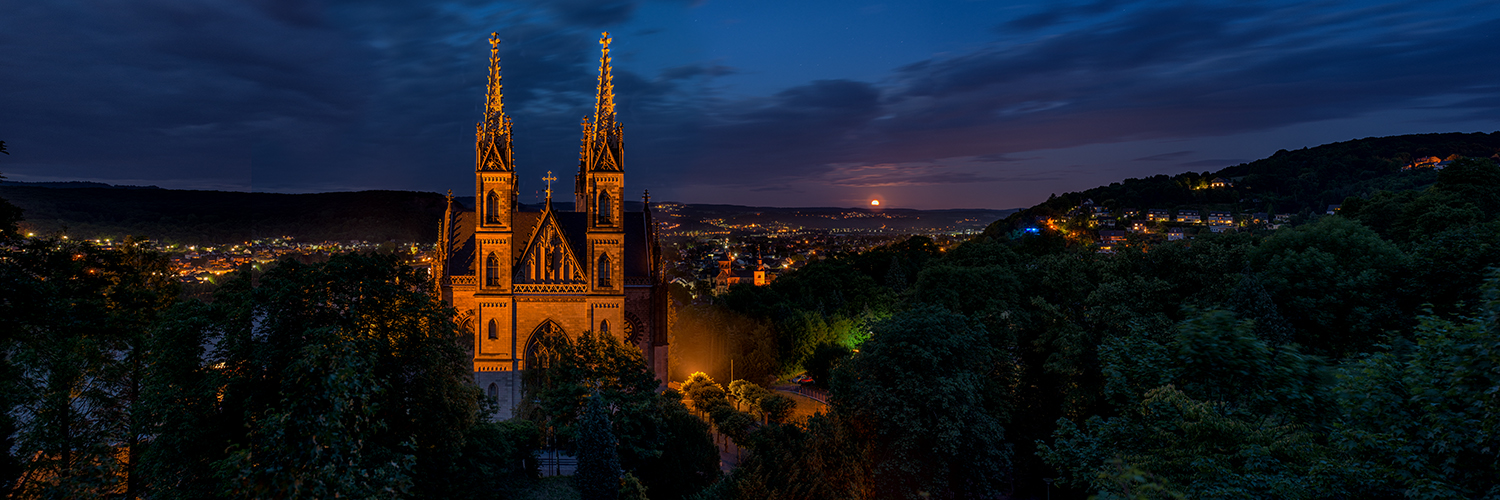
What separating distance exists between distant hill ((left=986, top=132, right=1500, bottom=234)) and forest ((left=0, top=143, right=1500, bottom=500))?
4796 inches

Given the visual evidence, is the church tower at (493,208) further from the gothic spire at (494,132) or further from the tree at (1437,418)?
the tree at (1437,418)

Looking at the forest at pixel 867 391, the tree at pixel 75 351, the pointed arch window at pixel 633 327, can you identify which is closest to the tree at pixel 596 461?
the forest at pixel 867 391

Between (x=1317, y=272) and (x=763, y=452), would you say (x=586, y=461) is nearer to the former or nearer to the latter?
(x=763, y=452)

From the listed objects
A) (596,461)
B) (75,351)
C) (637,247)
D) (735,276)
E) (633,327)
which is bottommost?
(735,276)

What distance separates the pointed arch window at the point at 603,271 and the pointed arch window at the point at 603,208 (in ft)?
7.23

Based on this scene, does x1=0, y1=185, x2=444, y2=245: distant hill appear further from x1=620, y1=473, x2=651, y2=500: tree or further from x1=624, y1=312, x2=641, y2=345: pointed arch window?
x1=620, y1=473, x2=651, y2=500: tree

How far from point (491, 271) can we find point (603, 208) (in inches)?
300

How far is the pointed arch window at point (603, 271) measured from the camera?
3953 cm

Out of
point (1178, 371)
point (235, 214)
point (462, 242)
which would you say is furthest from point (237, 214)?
point (1178, 371)

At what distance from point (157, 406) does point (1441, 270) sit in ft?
143

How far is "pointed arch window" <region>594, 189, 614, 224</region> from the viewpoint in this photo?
3947 centimetres

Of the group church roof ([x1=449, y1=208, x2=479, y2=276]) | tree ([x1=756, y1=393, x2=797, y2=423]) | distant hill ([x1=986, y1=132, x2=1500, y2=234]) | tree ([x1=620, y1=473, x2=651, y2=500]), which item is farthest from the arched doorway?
distant hill ([x1=986, y1=132, x2=1500, y2=234])

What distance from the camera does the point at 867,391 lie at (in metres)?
27.9

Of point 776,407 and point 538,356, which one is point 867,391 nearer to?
point 776,407
